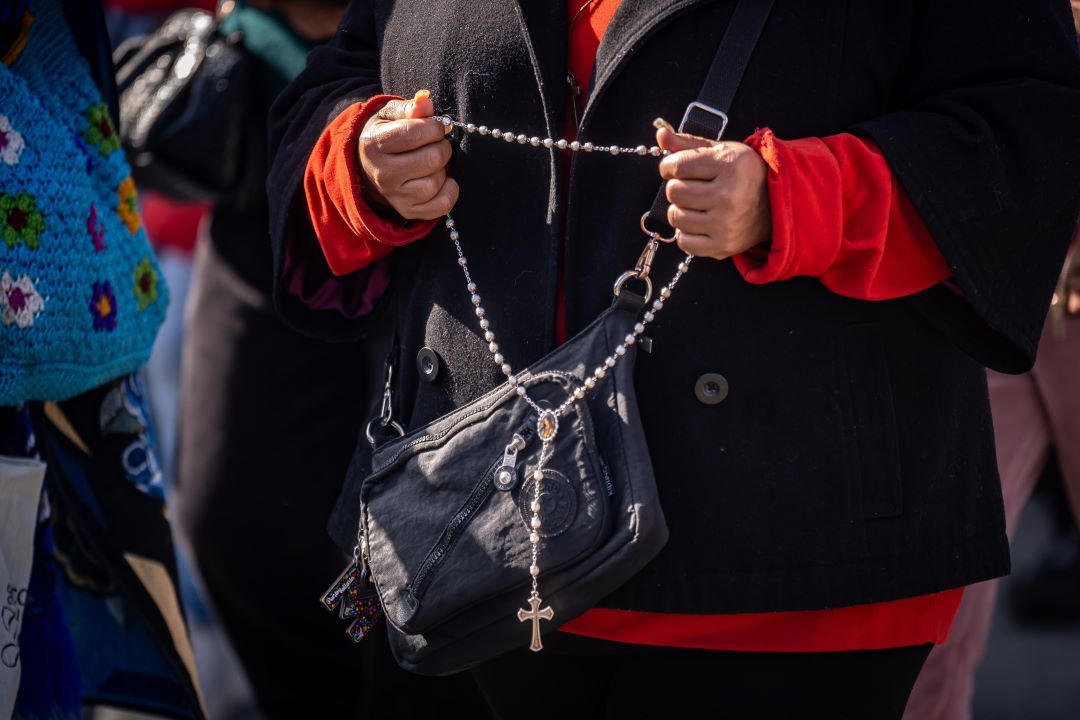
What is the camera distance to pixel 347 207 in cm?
158

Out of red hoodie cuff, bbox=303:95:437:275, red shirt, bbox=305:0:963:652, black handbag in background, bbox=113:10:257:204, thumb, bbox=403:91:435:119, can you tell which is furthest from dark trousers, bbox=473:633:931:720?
black handbag in background, bbox=113:10:257:204

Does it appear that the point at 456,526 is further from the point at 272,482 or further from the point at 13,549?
the point at 272,482

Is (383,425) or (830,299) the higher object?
(830,299)

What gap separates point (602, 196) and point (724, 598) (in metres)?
0.49

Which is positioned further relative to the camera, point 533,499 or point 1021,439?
point 1021,439

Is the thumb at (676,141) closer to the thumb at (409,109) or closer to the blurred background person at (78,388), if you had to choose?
the thumb at (409,109)

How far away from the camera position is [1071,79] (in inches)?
55.7

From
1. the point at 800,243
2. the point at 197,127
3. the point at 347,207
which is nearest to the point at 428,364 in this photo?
the point at 347,207

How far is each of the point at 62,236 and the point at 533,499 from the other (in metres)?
0.83

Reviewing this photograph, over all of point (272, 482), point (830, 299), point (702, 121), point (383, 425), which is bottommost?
point (272, 482)

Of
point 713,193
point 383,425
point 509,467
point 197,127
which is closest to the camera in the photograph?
point 713,193

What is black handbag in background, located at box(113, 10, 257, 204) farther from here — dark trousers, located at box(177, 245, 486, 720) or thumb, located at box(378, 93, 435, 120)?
thumb, located at box(378, 93, 435, 120)

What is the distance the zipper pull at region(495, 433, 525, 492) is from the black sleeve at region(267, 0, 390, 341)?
1.60 feet

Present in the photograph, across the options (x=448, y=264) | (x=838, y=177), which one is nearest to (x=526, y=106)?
(x=448, y=264)
